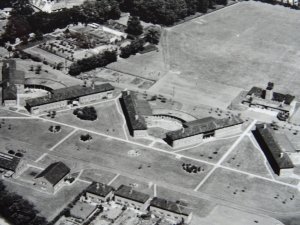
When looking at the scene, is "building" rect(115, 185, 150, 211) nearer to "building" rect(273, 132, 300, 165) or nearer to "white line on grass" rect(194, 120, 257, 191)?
"white line on grass" rect(194, 120, 257, 191)

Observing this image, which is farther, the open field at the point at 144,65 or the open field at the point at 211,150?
the open field at the point at 144,65

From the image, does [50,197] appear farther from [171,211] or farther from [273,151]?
[273,151]

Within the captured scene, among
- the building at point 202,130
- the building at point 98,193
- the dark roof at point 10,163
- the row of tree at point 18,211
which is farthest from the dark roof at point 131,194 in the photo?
the dark roof at point 10,163

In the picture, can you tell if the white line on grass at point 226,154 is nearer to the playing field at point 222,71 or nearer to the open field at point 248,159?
the open field at point 248,159

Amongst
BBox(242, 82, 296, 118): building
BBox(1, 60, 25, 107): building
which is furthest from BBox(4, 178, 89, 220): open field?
BBox(242, 82, 296, 118): building

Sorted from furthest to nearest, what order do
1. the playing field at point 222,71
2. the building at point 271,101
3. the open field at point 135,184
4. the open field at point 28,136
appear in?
the playing field at point 222,71 < the building at point 271,101 < the open field at point 28,136 < the open field at point 135,184

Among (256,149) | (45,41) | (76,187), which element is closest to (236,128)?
(256,149)

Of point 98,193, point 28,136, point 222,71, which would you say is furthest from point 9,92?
point 222,71

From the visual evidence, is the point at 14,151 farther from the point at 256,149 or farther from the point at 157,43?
the point at 157,43
